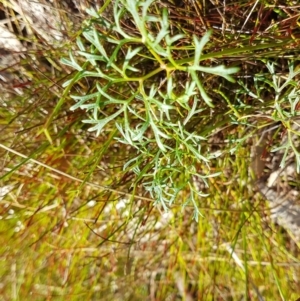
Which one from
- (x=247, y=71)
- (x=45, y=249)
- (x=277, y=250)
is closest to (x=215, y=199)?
(x=277, y=250)

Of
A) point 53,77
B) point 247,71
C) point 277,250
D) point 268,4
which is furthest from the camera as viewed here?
point 277,250

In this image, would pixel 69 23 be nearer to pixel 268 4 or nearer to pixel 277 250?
pixel 268 4

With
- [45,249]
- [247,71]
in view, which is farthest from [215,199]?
[45,249]

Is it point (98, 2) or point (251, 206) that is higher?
point (98, 2)

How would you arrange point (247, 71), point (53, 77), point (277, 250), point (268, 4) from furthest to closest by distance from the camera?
point (277, 250)
point (53, 77)
point (247, 71)
point (268, 4)

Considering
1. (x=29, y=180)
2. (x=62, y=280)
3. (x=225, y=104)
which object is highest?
(x=225, y=104)

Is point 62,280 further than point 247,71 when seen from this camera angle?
Yes

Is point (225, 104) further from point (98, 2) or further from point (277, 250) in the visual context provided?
point (277, 250)
